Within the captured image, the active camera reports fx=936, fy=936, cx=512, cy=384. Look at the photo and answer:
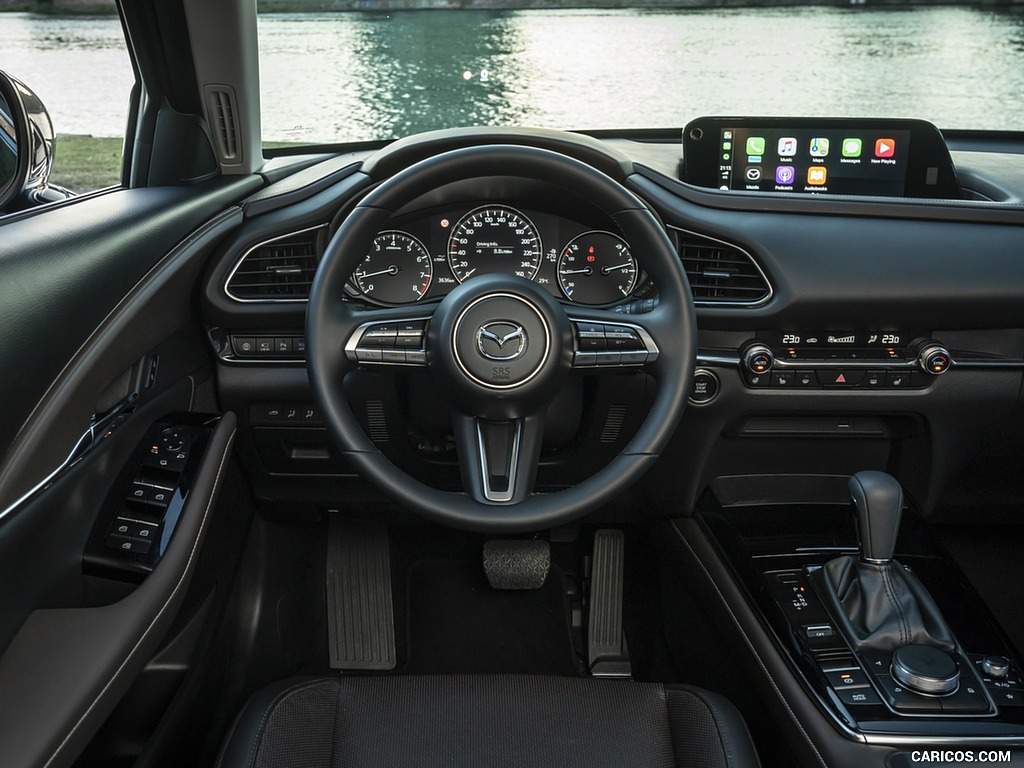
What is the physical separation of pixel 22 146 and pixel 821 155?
170 centimetres

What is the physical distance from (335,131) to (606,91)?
645 mm

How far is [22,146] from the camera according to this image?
1.83m

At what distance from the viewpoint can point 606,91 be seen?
2.16 metres

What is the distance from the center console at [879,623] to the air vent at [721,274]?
43cm

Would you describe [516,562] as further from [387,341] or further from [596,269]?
[387,341]

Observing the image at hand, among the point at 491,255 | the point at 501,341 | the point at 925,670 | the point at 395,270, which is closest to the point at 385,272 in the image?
the point at 395,270

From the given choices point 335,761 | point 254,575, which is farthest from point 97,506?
point 254,575

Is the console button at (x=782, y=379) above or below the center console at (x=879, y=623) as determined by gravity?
above

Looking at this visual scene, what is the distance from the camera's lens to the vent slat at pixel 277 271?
6.24 feet

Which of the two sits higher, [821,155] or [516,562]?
[821,155]

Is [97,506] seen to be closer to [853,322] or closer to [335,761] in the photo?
[335,761]

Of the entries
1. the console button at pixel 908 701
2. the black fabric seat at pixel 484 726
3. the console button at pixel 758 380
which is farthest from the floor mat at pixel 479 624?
the console button at pixel 908 701

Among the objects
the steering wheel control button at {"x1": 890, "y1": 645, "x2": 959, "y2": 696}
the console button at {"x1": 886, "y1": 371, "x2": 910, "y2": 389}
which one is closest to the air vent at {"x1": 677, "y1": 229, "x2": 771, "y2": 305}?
the console button at {"x1": 886, "y1": 371, "x2": 910, "y2": 389}

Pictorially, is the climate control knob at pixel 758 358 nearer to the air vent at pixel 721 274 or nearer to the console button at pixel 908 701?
the air vent at pixel 721 274
